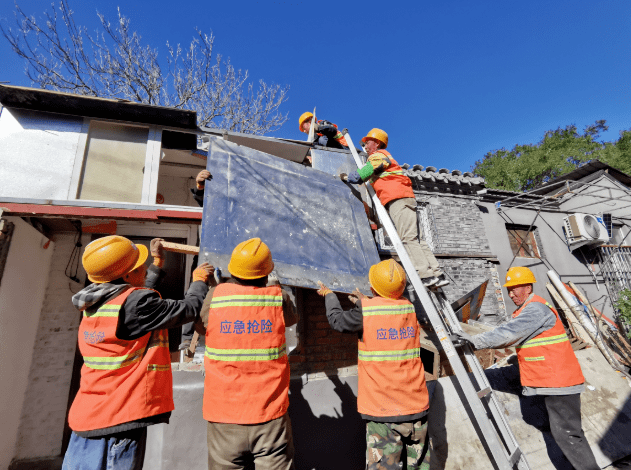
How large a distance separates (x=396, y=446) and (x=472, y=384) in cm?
121

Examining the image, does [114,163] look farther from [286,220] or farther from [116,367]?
[116,367]

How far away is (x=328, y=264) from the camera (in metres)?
3.62

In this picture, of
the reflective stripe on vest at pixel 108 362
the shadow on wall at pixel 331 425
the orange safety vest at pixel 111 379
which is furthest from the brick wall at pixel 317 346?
the reflective stripe on vest at pixel 108 362

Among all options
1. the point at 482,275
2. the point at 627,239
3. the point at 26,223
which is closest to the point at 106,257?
the point at 26,223

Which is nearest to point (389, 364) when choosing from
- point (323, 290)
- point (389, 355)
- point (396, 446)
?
point (389, 355)

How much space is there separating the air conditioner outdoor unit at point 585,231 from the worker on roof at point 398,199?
10.1 metres

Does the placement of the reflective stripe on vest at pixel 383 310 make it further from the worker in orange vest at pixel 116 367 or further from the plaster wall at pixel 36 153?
the plaster wall at pixel 36 153

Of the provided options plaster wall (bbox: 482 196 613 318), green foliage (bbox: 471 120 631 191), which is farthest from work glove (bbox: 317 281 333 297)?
green foliage (bbox: 471 120 631 191)

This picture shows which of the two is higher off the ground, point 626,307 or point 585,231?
point 585,231

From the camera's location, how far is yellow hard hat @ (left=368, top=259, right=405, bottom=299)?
3.03 m

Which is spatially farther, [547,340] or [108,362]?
[547,340]

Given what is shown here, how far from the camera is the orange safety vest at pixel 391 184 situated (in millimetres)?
4176

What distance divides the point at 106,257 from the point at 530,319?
4.22 meters

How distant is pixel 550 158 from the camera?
19297mm
